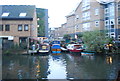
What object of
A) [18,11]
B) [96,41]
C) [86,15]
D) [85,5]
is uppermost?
[85,5]

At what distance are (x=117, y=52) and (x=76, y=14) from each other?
17678mm

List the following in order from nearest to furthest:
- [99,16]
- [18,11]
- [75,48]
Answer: [75,48] < [18,11] < [99,16]

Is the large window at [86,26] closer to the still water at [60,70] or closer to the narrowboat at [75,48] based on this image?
the narrowboat at [75,48]

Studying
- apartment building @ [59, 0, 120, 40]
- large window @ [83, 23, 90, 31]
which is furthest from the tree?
large window @ [83, 23, 90, 31]

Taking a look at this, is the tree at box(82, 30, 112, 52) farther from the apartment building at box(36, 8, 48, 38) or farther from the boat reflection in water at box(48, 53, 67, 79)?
the apartment building at box(36, 8, 48, 38)

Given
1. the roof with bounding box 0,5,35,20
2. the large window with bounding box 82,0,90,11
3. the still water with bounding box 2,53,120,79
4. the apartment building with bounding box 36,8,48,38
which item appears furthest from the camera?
the apartment building with bounding box 36,8,48,38

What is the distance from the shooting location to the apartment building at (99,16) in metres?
32.1

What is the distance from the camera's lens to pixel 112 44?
28.4 m

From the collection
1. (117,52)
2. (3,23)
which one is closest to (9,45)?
(3,23)

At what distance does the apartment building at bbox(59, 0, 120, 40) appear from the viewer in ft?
105

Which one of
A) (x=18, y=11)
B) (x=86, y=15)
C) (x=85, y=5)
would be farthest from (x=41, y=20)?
(x=18, y=11)

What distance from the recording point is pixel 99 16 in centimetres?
3438

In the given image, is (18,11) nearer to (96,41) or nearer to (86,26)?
(86,26)

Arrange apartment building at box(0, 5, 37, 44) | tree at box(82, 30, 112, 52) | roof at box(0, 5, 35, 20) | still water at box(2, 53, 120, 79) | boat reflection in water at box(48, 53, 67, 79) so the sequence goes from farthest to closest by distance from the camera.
Result: roof at box(0, 5, 35, 20)
apartment building at box(0, 5, 37, 44)
tree at box(82, 30, 112, 52)
boat reflection in water at box(48, 53, 67, 79)
still water at box(2, 53, 120, 79)
